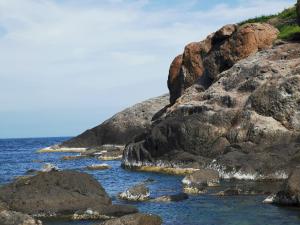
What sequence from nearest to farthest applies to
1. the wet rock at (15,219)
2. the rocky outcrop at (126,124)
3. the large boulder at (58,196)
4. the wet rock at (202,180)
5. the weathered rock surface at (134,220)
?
the weathered rock surface at (134,220), the wet rock at (15,219), the large boulder at (58,196), the wet rock at (202,180), the rocky outcrop at (126,124)

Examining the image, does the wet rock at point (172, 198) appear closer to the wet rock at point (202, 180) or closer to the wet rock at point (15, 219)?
the wet rock at point (202, 180)

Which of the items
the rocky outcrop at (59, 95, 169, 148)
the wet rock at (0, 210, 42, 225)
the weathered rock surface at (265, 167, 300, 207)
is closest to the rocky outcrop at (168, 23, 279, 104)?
the rocky outcrop at (59, 95, 169, 148)

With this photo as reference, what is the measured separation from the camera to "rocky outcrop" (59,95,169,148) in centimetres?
9119

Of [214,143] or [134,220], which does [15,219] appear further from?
[214,143]

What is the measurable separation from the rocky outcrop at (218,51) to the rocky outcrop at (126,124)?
19.3m

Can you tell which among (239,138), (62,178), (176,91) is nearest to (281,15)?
(176,91)

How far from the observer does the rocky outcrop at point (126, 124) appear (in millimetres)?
91188

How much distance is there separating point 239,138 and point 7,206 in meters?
23.4

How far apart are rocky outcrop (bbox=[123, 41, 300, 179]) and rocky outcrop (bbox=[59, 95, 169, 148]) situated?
33727 mm

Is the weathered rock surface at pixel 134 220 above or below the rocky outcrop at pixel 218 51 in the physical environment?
below

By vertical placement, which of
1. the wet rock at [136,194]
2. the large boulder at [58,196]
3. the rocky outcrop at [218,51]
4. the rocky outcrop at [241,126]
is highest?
the rocky outcrop at [218,51]

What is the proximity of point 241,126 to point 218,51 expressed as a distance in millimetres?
18978

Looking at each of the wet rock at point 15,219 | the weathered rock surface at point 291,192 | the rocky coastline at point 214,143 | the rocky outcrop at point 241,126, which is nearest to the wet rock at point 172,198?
the rocky coastline at point 214,143

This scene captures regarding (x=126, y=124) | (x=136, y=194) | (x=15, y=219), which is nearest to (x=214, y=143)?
(x=136, y=194)
